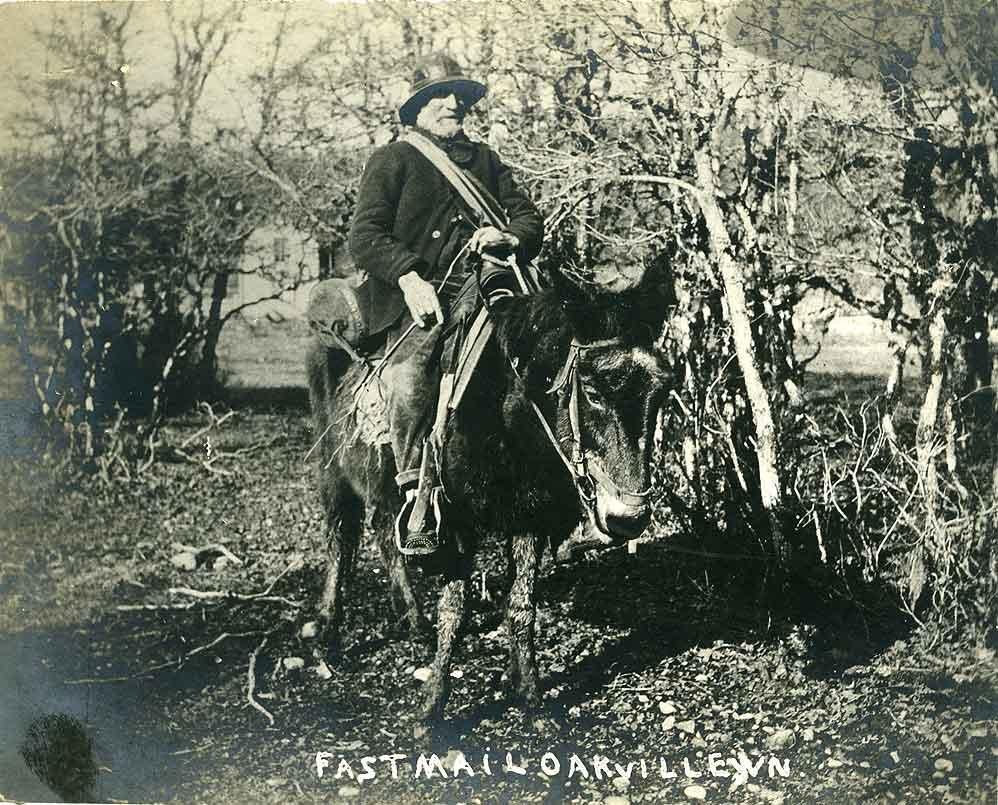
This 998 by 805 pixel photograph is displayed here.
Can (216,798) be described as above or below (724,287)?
below

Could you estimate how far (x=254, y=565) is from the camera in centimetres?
499

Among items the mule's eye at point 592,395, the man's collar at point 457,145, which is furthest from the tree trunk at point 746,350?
the man's collar at point 457,145

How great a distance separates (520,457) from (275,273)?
1611 millimetres

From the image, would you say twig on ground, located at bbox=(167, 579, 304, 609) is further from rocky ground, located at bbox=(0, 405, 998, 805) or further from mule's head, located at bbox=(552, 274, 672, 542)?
mule's head, located at bbox=(552, 274, 672, 542)

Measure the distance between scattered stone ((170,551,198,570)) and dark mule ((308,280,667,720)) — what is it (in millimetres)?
712

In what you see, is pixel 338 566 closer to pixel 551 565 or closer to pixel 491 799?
pixel 551 565

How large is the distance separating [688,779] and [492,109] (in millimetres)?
3616

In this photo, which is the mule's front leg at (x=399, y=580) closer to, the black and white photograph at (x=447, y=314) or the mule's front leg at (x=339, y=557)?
the black and white photograph at (x=447, y=314)

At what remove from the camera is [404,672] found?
4926 millimetres

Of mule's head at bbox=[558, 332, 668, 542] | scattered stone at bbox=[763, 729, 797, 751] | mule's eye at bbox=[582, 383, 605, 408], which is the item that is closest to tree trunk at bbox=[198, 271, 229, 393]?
mule's head at bbox=[558, 332, 668, 542]

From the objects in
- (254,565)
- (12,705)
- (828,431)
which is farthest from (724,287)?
(12,705)

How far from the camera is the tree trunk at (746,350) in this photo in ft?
16.6

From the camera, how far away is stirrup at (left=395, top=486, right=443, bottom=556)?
15.8ft

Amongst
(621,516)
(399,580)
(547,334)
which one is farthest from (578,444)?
(399,580)
